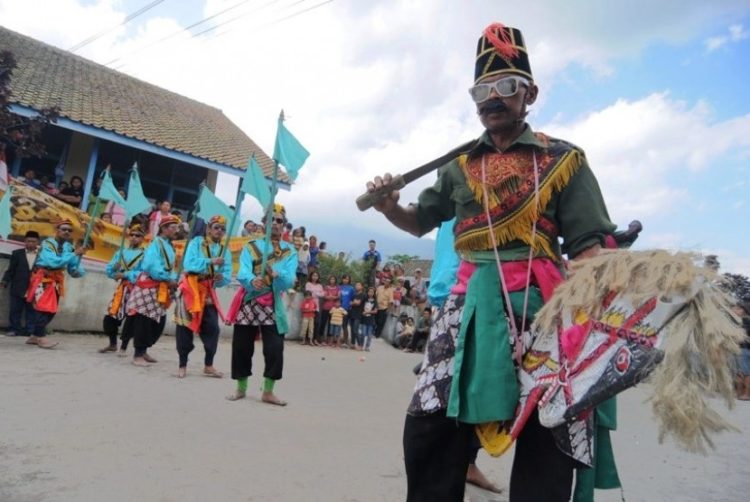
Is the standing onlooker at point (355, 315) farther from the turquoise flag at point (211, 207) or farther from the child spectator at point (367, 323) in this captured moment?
the turquoise flag at point (211, 207)

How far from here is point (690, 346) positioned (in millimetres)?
1417

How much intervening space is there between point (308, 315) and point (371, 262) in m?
3.14

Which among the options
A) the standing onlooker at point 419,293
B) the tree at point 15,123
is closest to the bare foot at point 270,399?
the tree at point 15,123

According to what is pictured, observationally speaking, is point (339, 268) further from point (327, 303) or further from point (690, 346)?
point (690, 346)

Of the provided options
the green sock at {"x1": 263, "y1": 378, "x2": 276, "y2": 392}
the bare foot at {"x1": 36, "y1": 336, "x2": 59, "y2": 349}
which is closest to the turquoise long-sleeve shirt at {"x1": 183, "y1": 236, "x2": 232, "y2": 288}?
the green sock at {"x1": 263, "y1": 378, "x2": 276, "y2": 392}

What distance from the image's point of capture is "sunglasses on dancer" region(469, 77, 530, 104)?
2189 mm

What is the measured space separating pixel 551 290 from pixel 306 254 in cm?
1260

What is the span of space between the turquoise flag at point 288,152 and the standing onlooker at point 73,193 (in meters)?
8.59

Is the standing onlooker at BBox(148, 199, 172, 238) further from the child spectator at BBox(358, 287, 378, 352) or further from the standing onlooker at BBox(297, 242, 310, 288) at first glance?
the child spectator at BBox(358, 287, 378, 352)

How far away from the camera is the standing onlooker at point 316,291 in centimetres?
1377

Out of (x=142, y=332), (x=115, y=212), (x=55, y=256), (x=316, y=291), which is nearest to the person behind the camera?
(x=142, y=332)

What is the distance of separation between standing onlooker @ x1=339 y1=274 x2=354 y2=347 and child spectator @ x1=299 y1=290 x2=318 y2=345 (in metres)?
0.76

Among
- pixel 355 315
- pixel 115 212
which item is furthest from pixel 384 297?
pixel 115 212

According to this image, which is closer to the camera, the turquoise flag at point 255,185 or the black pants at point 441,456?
the black pants at point 441,456
